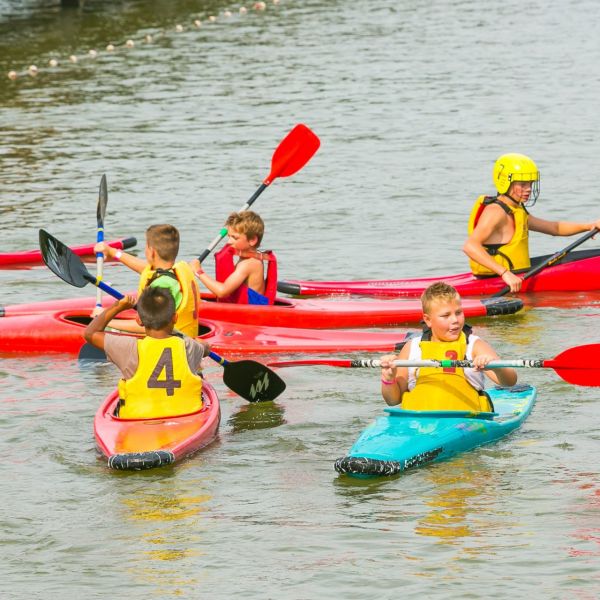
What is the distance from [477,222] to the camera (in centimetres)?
1136

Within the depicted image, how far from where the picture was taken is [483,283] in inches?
451

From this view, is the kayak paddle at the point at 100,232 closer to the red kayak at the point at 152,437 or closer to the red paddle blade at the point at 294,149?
the red paddle blade at the point at 294,149

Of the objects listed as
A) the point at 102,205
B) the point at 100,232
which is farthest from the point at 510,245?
the point at 100,232

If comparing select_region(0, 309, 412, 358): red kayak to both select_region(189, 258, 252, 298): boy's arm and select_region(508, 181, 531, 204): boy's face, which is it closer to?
select_region(189, 258, 252, 298): boy's arm

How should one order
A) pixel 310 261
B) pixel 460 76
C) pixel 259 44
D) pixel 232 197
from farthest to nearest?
1. pixel 259 44
2. pixel 460 76
3. pixel 232 197
4. pixel 310 261

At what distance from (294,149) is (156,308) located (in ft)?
14.8

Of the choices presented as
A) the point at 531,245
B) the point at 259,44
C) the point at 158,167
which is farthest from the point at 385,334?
the point at 259,44

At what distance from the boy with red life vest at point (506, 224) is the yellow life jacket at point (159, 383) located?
3860 mm

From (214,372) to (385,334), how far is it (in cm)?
121

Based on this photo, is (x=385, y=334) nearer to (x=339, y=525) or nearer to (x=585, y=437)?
(x=585, y=437)

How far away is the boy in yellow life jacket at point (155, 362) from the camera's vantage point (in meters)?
7.81

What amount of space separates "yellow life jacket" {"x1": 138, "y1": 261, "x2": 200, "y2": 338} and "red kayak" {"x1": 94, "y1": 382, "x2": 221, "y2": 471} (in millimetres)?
923

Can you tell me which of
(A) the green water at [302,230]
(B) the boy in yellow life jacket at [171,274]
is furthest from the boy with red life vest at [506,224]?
(B) the boy in yellow life jacket at [171,274]

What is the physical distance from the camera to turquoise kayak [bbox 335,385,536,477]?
7.28m
